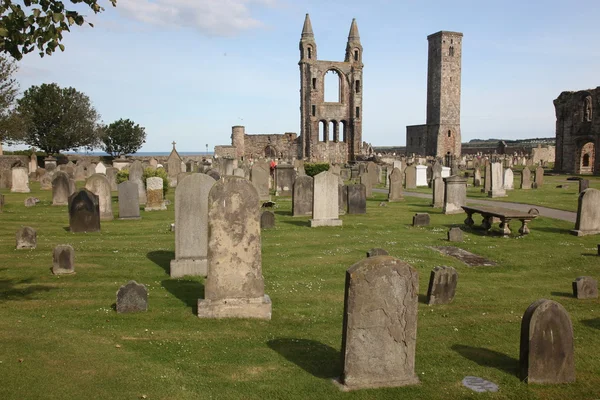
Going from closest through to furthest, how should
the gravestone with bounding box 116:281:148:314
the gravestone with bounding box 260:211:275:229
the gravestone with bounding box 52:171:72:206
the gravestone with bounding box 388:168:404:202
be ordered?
the gravestone with bounding box 116:281:148:314 → the gravestone with bounding box 260:211:275:229 → the gravestone with bounding box 52:171:72:206 → the gravestone with bounding box 388:168:404:202

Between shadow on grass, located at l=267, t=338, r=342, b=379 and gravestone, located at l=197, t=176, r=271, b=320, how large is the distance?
1.00 m

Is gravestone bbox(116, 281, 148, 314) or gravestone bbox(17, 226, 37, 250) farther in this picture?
gravestone bbox(17, 226, 37, 250)

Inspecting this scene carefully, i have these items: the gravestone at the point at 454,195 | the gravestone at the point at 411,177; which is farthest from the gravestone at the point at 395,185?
the gravestone at the point at 411,177

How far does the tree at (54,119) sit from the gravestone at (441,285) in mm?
56644

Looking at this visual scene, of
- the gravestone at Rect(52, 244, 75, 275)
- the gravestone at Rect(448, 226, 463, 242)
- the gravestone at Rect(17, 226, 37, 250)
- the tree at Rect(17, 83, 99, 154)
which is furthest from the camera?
the tree at Rect(17, 83, 99, 154)

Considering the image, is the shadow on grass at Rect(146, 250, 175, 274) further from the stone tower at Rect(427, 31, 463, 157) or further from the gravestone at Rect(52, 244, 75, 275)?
the stone tower at Rect(427, 31, 463, 157)

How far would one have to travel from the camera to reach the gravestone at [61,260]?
30.2 feet

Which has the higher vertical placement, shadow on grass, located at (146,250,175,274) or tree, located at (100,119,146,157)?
tree, located at (100,119,146,157)

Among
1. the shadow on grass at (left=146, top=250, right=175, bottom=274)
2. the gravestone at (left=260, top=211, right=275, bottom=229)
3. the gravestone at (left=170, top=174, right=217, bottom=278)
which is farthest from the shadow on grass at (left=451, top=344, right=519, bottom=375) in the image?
the gravestone at (left=260, top=211, right=275, bottom=229)

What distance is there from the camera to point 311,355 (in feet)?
19.6

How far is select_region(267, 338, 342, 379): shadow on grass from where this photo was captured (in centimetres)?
557

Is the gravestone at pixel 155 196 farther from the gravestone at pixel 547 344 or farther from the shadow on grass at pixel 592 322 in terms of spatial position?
the gravestone at pixel 547 344

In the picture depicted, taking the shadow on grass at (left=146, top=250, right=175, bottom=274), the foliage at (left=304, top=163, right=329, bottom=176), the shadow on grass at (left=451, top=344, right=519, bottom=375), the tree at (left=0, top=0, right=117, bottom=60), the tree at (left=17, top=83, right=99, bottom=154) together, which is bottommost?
the shadow on grass at (left=451, top=344, right=519, bottom=375)

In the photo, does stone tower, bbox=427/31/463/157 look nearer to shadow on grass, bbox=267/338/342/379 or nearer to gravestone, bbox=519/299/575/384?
shadow on grass, bbox=267/338/342/379
